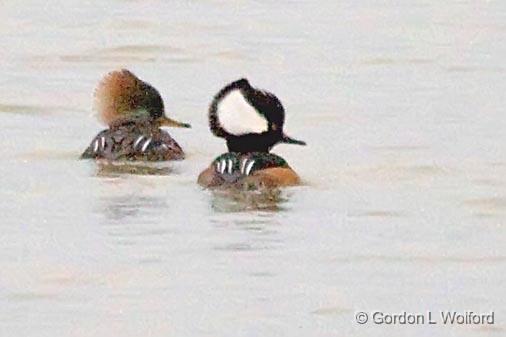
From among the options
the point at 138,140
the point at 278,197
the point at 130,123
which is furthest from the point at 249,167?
the point at 130,123

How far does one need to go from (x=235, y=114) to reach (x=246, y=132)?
110mm

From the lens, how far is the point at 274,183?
39.5 ft

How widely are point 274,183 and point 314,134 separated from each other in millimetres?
2429

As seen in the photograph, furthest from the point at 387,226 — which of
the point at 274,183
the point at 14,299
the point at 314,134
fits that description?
the point at 314,134

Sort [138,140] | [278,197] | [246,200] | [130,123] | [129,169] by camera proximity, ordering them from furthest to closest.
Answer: [130,123] < [138,140] < [129,169] < [278,197] < [246,200]

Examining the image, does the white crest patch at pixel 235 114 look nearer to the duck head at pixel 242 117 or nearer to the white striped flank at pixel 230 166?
the duck head at pixel 242 117

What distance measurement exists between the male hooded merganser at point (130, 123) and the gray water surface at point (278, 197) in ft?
0.55

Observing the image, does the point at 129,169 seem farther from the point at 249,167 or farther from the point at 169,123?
the point at 249,167

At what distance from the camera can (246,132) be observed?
12242 mm

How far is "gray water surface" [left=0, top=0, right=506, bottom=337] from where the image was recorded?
31.2ft

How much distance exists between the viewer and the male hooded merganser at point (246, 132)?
12.1 metres

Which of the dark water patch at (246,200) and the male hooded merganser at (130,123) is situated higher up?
the male hooded merganser at (130,123)

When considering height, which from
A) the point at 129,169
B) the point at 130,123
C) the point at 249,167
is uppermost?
the point at 130,123

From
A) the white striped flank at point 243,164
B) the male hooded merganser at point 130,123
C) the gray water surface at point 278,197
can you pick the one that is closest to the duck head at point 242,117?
the white striped flank at point 243,164
